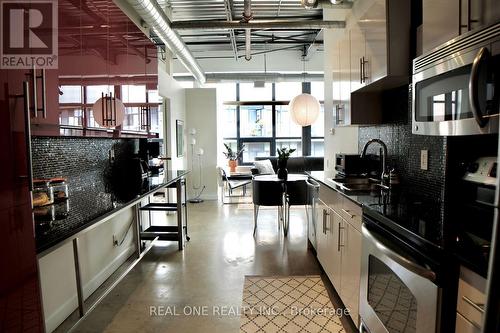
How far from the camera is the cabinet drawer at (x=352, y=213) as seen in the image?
195 centimetres

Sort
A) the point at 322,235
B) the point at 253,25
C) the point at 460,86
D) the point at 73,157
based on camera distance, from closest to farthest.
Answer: the point at 460,86 < the point at 73,157 < the point at 322,235 < the point at 253,25

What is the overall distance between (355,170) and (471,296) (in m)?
2.15

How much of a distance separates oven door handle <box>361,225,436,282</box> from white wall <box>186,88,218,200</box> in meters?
5.73

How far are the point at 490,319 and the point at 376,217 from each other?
1.11m

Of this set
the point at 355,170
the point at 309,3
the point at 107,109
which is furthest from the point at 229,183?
the point at 107,109

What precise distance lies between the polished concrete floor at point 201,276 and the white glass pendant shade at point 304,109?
5.57 feet

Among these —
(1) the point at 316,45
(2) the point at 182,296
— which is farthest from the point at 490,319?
(1) the point at 316,45

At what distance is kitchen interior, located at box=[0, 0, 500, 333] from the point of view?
3.67 ft

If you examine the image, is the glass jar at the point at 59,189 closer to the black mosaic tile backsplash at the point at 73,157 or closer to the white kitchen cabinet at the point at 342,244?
the black mosaic tile backsplash at the point at 73,157

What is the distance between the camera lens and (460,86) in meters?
1.21

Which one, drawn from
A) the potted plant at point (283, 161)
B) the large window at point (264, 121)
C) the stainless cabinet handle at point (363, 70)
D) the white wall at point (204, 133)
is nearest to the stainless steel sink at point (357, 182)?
the stainless cabinet handle at point (363, 70)

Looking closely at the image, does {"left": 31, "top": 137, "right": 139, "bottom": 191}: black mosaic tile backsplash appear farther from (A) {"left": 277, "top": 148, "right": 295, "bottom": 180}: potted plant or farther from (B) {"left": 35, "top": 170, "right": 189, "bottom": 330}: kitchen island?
(A) {"left": 277, "top": 148, "right": 295, "bottom": 180}: potted plant

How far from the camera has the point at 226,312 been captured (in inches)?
96.0

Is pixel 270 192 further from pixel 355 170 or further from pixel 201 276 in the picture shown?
pixel 201 276
